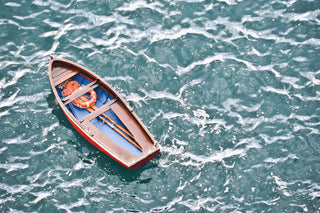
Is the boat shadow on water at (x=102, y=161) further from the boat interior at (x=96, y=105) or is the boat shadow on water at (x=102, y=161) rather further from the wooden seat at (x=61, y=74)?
the wooden seat at (x=61, y=74)

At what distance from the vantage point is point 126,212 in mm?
15680

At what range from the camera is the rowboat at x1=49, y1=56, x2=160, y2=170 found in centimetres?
1609

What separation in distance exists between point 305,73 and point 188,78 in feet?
21.2

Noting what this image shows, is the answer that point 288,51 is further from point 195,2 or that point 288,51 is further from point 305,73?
point 195,2

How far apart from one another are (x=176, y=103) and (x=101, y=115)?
12.9 ft

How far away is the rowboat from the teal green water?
905 mm

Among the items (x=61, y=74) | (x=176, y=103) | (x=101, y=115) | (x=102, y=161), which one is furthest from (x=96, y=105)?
(x=176, y=103)

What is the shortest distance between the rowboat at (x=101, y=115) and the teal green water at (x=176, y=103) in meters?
0.91

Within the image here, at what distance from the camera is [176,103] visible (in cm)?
1800

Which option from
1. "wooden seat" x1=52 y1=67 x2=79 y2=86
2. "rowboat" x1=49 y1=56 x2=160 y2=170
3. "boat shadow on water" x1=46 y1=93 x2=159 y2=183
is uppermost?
"wooden seat" x1=52 y1=67 x2=79 y2=86

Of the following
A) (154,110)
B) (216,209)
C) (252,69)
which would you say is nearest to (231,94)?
(252,69)

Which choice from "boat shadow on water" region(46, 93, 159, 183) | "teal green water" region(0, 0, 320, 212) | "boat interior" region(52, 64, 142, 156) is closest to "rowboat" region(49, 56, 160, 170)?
"boat interior" region(52, 64, 142, 156)

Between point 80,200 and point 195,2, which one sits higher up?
point 195,2

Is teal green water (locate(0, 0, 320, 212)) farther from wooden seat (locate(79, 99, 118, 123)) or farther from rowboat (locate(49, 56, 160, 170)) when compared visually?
wooden seat (locate(79, 99, 118, 123))
